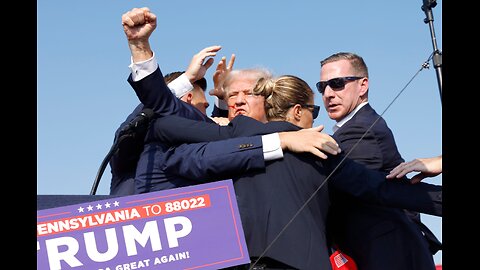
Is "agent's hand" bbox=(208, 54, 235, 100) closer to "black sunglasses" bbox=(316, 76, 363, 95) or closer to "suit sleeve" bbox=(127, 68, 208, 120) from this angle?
"black sunglasses" bbox=(316, 76, 363, 95)

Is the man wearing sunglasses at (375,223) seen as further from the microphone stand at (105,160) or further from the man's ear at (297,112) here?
the microphone stand at (105,160)

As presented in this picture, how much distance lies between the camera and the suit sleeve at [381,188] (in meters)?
3.50

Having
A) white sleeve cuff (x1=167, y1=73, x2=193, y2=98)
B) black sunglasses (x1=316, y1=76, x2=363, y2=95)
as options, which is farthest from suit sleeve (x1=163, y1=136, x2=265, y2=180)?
black sunglasses (x1=316, y1=76, x2=363, y2=95)

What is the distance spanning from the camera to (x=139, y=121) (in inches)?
152

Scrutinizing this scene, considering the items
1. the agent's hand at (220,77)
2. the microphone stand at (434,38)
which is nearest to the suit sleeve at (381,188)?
the microphone stand at (434,38)

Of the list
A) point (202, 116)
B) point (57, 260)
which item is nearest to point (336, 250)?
point (202, 116)

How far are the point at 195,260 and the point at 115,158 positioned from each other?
1.22 meters

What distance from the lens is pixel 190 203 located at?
10.8 ft

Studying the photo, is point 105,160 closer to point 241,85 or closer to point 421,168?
point 241,85

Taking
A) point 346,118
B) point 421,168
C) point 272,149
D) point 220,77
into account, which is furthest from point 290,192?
point 220,77

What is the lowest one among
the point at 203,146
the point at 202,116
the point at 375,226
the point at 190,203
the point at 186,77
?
the point at 375,226

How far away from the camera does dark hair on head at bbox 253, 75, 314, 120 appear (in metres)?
3.75

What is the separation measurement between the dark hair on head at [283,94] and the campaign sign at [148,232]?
577 millimetres
